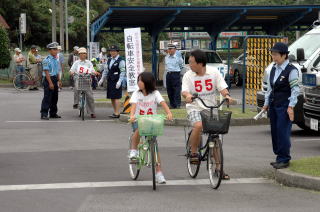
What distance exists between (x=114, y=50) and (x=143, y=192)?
9.70 meters

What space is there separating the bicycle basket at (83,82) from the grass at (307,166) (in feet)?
30.0

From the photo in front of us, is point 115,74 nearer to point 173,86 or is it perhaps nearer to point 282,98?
point 173,86

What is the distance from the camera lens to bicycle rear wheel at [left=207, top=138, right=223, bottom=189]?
9539 mm

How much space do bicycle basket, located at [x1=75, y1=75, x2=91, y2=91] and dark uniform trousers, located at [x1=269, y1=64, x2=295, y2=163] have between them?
9183mm

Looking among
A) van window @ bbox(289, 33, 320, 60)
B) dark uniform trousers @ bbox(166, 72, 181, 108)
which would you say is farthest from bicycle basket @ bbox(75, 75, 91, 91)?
van window @ bbox(289, 33, 320, 60)

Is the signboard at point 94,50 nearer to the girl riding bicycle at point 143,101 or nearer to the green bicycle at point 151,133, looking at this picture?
the girl riding bicycle at point 143,101

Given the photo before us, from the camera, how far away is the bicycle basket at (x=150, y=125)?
31.2 feet

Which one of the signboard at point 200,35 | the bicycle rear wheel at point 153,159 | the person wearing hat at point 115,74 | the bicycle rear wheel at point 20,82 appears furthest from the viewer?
the signboard at point 200,35

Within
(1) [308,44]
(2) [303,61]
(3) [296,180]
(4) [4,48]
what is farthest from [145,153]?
(4) [4,48]

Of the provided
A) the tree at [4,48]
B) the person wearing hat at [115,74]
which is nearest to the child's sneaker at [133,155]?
the person wearing hat at [115,74]

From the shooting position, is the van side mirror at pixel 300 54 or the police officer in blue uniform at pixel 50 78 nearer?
the van side mirror at pixel 300 54

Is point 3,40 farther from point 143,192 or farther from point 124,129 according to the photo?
point 143,192

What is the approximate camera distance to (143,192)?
31.1 feet

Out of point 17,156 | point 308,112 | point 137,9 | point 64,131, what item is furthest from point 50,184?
point 137,9
